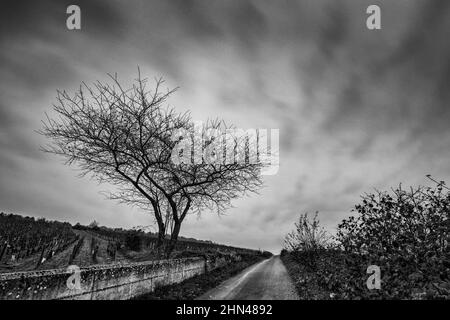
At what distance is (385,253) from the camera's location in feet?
24.3

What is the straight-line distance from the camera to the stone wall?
4.18 m

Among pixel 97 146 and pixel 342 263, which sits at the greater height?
pixel 97 146

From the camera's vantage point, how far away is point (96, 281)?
5.88 m

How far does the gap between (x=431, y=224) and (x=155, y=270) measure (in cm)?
879

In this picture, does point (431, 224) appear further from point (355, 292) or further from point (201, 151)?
point (201, 151)

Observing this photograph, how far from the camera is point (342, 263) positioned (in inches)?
417

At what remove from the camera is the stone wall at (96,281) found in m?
4.18
